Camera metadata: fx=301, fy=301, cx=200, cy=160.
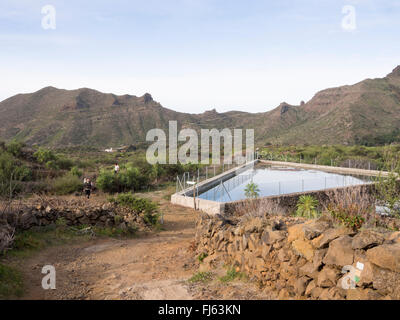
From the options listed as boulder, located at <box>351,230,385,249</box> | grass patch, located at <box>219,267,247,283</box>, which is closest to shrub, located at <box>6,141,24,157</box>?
grass patch, located at <box>219,267,247,283</box>

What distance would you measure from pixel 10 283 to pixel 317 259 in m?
4.84

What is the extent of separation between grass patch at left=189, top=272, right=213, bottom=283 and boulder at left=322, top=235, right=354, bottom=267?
2315 millimetres

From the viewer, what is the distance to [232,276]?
5223 millimetres

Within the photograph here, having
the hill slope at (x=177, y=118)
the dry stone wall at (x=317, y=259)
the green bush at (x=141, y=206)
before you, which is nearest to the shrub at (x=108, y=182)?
the green bush at (x=141, y=206)

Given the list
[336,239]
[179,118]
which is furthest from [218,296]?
[179,118]

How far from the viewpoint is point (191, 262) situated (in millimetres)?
6461

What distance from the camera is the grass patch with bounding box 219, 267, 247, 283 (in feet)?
16.8

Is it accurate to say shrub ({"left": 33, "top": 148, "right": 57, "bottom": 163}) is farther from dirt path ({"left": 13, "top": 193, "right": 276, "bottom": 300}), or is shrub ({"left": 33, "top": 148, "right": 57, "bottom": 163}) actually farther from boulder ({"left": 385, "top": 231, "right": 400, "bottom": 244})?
boulder ({"left": 385, "top": 231, "right": 400, "bottom": 244})

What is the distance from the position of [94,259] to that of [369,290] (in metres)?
5.57

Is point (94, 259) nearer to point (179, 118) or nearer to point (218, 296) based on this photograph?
point (218, 296)

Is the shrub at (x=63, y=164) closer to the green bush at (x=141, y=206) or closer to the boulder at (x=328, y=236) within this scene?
the green bush at (x=141, y=206)

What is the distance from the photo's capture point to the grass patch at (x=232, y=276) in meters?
5.12
